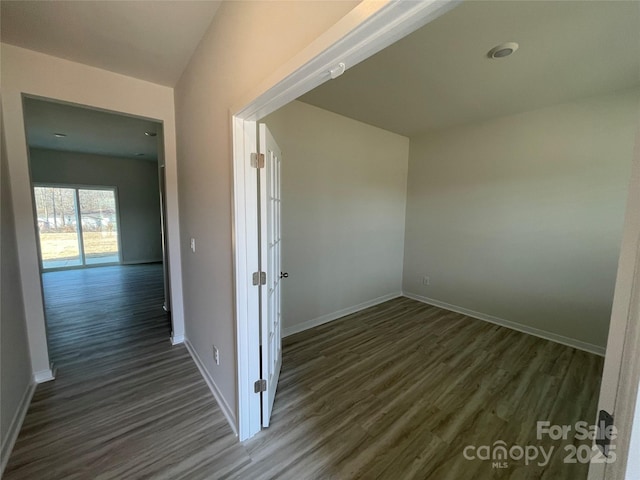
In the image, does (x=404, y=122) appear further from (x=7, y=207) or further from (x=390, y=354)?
(x=7, y=207)

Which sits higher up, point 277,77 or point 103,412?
point 277,77

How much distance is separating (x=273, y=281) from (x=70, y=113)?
12.9 feet

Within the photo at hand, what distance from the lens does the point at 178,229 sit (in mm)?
2779

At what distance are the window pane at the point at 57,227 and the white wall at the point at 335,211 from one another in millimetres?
6687

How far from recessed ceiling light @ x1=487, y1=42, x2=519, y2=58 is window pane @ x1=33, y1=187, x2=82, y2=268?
28.1 feet

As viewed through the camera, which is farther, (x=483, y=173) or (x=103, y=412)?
(x=483, y=173)

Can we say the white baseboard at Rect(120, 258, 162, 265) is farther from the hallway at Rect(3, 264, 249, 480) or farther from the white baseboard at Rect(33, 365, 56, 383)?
the white baseboard at Rect(33, 365, 56, 383)

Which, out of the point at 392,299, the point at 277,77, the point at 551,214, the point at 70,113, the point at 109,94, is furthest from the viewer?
the point at 392,299

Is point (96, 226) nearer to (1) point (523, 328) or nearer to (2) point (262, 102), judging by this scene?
(2) point (262, 102)

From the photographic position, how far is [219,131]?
1693 millimetres

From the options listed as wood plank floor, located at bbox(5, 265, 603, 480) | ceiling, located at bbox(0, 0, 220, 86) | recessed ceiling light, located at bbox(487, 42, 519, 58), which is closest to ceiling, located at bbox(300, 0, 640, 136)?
recessed ceiling light, located at bbox(487, 42, 519, 58)

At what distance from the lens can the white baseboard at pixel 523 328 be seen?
2.79 m

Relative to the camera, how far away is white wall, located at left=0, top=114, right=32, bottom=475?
5.25 ft

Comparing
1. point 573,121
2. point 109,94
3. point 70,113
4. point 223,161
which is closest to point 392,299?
point 573,121
